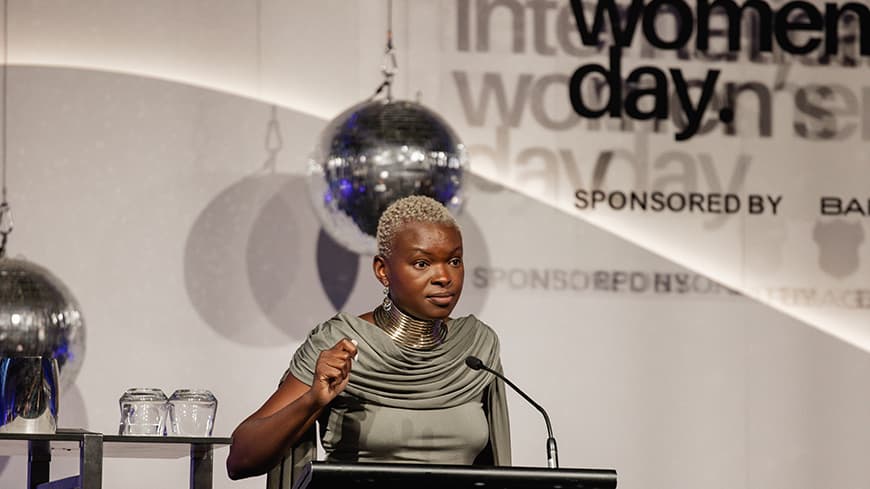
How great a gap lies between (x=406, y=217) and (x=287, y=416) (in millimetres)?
463

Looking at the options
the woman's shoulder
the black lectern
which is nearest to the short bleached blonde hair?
the woman's shoulder

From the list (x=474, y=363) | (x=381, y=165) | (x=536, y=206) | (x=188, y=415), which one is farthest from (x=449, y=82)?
(x=474, y=363)

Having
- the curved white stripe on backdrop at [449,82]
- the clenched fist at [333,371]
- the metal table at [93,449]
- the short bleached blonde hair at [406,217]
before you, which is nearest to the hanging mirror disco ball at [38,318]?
the metal table at [93,449]

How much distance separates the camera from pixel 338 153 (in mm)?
4719

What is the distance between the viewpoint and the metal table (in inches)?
130

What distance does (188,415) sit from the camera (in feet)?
12.2

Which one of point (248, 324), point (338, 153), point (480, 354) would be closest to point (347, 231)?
point (338, 153)

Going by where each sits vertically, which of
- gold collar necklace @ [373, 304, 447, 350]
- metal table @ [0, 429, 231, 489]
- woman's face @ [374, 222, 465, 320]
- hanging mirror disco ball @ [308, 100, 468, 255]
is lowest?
metal table @ [0, 429, 231, 489]

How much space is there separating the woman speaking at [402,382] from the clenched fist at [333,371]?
17 cm

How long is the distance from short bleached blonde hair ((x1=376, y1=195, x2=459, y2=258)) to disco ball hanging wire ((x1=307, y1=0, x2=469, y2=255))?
180cm

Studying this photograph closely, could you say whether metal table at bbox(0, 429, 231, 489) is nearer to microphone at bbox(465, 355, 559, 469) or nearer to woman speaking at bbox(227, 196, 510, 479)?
woman speaking at bbox(227, 196, 510, 479)

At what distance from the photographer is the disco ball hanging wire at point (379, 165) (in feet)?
15.2

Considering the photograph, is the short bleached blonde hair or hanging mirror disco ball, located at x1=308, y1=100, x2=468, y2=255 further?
hanging mirror disco ball, located at x1=308, y1=100, x2=468, y2=255

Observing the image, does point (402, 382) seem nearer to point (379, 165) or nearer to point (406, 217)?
point (406, 217)
